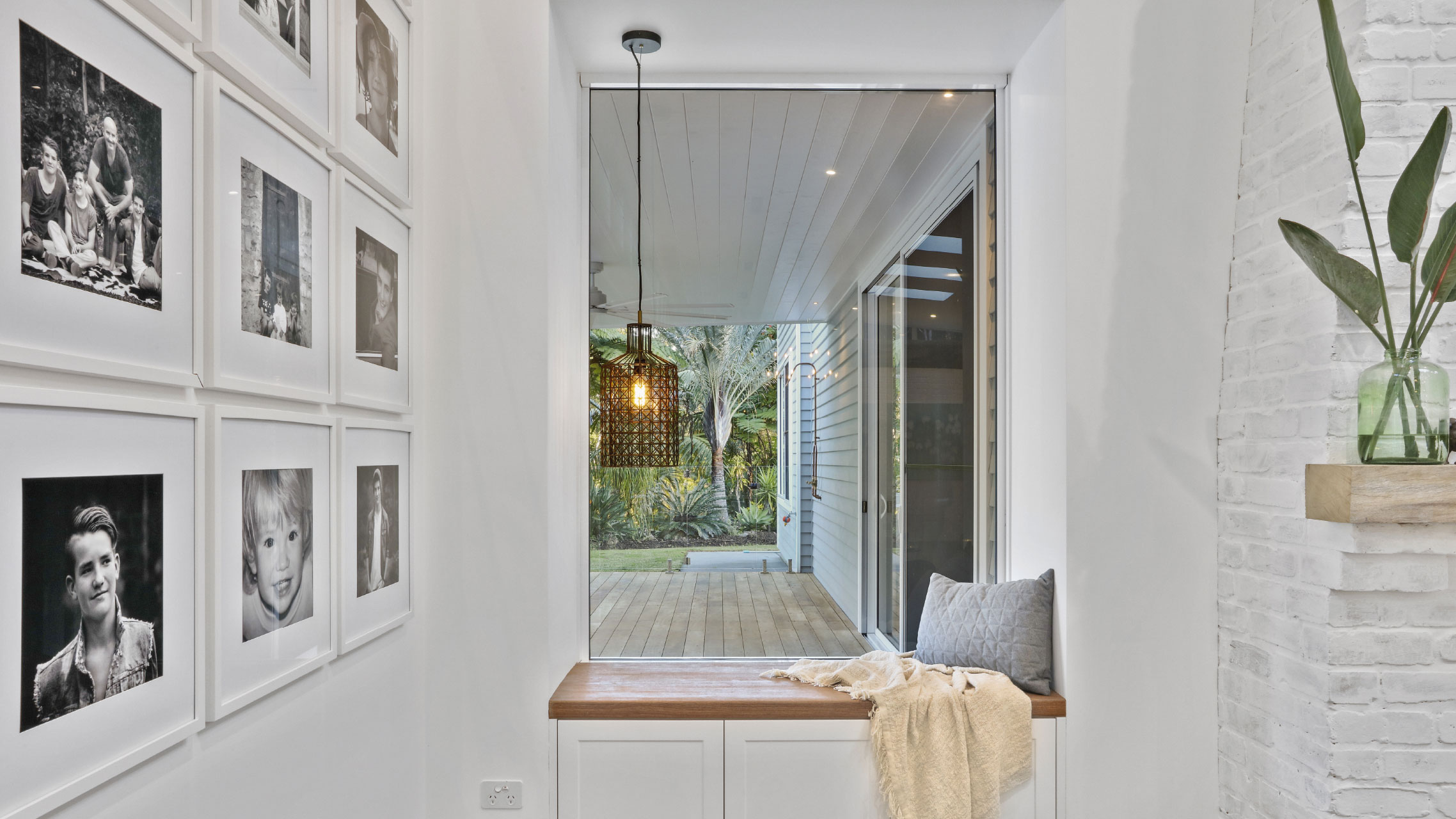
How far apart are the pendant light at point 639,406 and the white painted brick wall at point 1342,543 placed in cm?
154

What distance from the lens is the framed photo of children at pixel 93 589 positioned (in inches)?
34.2

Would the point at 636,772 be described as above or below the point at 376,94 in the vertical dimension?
below

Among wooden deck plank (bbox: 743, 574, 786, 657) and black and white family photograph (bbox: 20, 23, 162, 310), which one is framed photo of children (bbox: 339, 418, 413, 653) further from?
wooden deck plank (bbox: 743, 574, 786, 657)

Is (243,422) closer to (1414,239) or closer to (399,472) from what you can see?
(399,472)

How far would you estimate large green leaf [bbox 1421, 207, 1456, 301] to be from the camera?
172 cm

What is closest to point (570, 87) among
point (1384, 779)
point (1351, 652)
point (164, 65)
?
point (164, 65)

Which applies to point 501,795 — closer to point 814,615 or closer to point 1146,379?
point 814,615

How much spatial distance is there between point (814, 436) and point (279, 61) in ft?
5.84

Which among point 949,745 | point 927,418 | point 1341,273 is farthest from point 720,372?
point 1341,273

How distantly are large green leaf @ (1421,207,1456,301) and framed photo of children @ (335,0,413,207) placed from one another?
2140mm

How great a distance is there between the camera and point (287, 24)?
4.70ft

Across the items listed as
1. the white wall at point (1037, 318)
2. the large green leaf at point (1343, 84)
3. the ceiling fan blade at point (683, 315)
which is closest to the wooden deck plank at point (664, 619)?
the ceiling fan blade at point (683, 315)

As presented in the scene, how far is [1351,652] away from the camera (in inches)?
72.8

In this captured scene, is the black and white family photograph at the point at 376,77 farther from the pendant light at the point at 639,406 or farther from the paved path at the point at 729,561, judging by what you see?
the paved path at the point at 729,561
